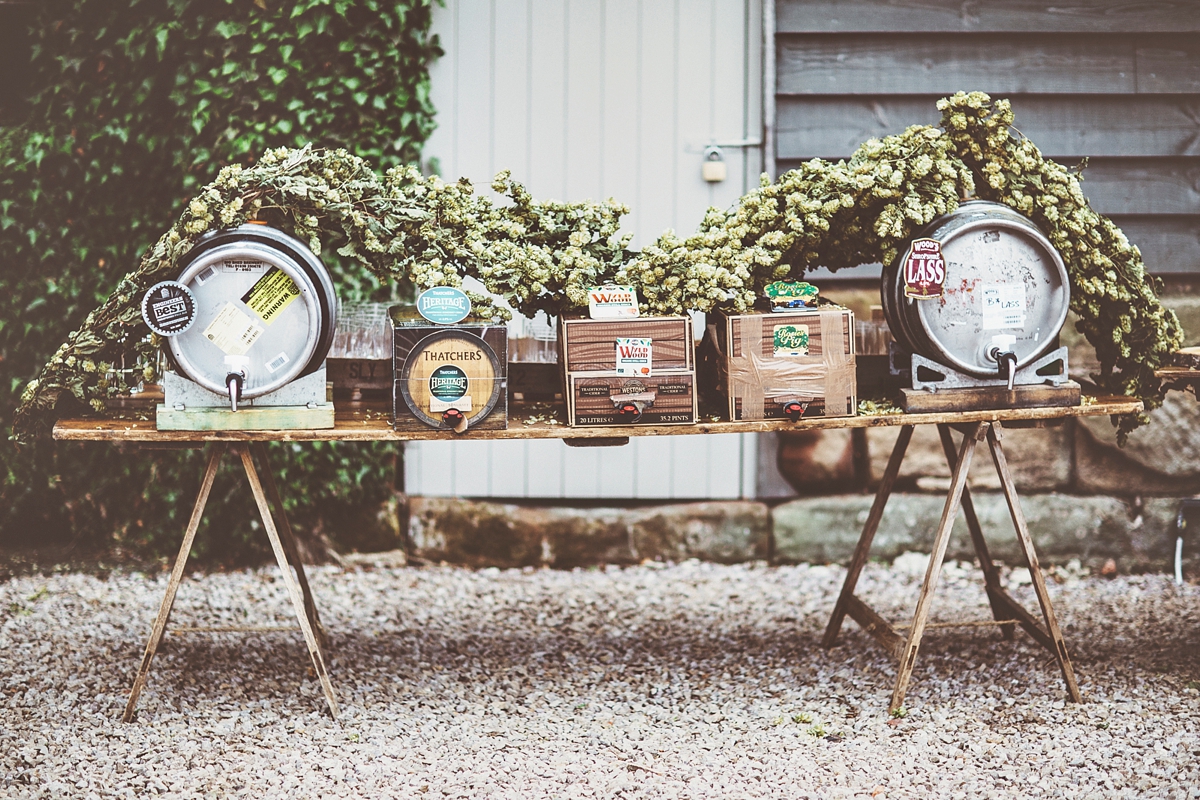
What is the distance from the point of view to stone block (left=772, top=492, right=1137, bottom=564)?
4.46m

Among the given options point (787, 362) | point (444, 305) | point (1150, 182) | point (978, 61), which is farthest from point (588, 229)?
point (1150, 182)

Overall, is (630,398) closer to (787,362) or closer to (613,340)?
(613,340)

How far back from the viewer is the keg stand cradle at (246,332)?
268 cm

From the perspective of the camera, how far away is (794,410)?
279 cm

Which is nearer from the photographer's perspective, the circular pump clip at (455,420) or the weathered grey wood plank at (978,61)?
the circular pump clip at (455,420)

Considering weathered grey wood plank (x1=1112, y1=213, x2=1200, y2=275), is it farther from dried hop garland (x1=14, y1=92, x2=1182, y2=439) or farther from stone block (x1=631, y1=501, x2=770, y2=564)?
stone block (x1=631, y1=501, x2=770, y2=564)

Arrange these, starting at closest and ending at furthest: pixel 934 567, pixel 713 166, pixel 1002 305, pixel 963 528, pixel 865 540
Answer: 1. pixel 1002 305
2. pixel 934 567
3. pixel 865 540
4. pixel 713 166
5. pixel 963 528

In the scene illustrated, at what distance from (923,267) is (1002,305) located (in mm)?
259

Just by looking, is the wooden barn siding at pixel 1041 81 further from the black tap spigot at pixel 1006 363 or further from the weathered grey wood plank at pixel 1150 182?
the black tap spigot at pixel 1006 363

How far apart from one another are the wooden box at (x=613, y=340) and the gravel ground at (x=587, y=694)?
1.02 meters

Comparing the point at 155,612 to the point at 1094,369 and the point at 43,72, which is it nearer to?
the point at 43,72

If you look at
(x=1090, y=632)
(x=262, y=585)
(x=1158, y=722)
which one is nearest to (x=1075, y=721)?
(x=1158, y=722)

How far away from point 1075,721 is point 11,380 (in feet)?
13.4

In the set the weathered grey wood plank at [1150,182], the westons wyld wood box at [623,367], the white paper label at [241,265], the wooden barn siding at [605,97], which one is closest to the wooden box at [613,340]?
the westons wyld wood box at [623,367]
